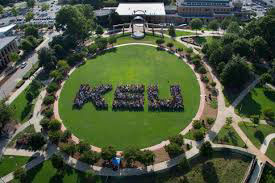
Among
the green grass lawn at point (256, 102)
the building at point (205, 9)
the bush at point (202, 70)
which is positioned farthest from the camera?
the building at point (205, 9)

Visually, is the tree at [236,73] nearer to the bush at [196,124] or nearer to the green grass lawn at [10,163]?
the bush at [196,124]

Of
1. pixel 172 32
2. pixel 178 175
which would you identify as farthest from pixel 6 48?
pixel 178 175

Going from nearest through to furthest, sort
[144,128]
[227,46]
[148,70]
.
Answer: [144,128], [227,46], [148,70]

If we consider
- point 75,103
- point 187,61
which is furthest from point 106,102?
point 187,61

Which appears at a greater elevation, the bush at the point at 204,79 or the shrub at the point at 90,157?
the shrub at the point at 90,157

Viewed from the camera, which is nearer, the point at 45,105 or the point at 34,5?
the point at 45,105

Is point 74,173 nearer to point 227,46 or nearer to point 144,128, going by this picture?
point 144,128

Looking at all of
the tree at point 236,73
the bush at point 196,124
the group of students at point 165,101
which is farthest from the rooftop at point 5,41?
the tree at point 236,73

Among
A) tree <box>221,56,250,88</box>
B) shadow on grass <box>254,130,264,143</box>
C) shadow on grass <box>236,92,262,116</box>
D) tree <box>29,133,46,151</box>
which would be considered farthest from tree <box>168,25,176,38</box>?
tree <box>29,133,46,151</box>
